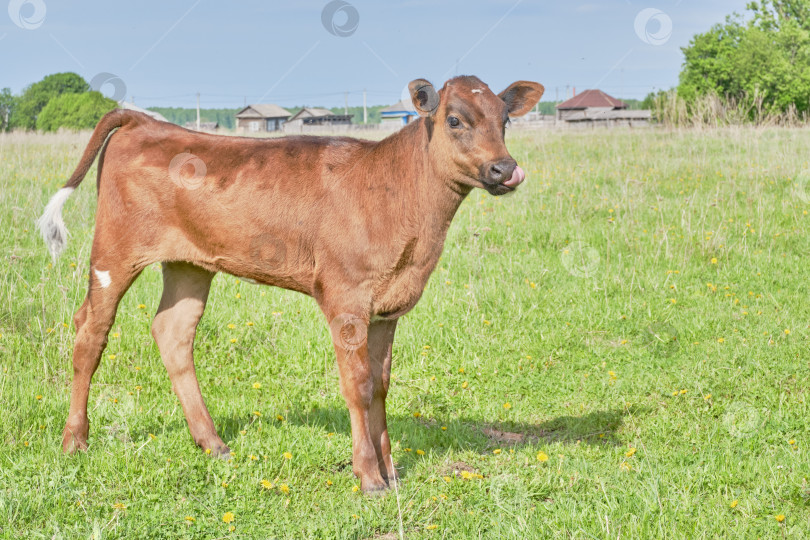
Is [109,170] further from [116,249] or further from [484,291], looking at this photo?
[484,291]

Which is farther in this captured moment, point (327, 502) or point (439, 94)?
point (439, 94)

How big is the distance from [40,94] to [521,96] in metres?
45.7

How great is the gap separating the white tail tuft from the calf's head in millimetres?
2475

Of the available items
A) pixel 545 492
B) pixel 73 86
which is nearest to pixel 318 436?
pixel 545 492

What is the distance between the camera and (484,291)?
24.3ft

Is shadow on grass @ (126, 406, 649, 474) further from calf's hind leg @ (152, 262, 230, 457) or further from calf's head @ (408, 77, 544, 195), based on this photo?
calf's head @ (408, 77, 544, 195)

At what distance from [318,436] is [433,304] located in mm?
2555

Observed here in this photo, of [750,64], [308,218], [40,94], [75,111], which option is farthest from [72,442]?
[750,64]

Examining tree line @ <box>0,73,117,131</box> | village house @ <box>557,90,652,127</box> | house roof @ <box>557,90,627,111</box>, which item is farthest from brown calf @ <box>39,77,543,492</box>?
house roof @ <box>557,90,627,111</box>

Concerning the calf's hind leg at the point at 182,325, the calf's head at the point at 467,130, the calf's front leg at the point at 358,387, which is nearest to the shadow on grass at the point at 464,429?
the calf's hind leg at the point at 182,325

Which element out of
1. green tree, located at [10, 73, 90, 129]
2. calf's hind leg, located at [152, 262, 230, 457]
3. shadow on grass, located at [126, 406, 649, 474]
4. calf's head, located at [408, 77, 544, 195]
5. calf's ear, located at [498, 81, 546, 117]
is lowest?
shadow on grass, located at [126, 406, 649, 474]

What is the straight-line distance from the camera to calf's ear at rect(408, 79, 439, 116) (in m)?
4.24

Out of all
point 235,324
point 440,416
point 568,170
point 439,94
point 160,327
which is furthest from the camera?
point 568,170

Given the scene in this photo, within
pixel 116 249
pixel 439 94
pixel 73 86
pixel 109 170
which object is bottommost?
pixel 116 249
